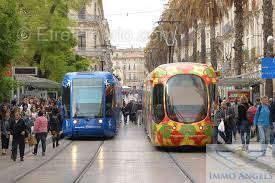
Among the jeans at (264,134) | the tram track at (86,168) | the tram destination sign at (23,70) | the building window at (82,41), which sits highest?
the building window at (82,41)

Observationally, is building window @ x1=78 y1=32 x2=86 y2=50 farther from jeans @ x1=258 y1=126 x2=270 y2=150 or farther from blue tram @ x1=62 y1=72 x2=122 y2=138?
jeans @ x1=258 y1=126 x2=270 y2=150

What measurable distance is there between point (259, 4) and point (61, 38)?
17.9 meters

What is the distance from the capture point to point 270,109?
808 inches

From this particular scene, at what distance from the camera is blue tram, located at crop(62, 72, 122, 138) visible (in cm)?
3075

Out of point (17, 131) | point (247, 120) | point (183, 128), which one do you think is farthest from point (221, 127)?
point (17, 131)

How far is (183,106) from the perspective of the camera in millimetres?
24016

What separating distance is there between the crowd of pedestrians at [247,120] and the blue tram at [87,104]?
19.7ft

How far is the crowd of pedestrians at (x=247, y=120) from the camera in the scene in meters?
20.0

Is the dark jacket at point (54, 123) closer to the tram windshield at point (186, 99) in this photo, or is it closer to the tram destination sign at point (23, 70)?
the tram destination sign at point (23, 70)

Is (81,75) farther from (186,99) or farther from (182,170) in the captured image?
(182,170)

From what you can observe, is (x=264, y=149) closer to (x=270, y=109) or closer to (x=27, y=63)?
(x=270, y=109)

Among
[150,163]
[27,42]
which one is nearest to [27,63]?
[27,42]

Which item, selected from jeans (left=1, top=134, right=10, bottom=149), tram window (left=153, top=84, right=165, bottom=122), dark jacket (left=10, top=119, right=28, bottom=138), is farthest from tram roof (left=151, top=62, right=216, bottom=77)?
dark jacket (left=10, top=119, right=28, bottom=138)

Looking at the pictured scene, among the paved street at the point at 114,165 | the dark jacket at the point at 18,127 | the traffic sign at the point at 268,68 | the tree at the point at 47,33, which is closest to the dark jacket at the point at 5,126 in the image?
the paved street at the point at 114,165
